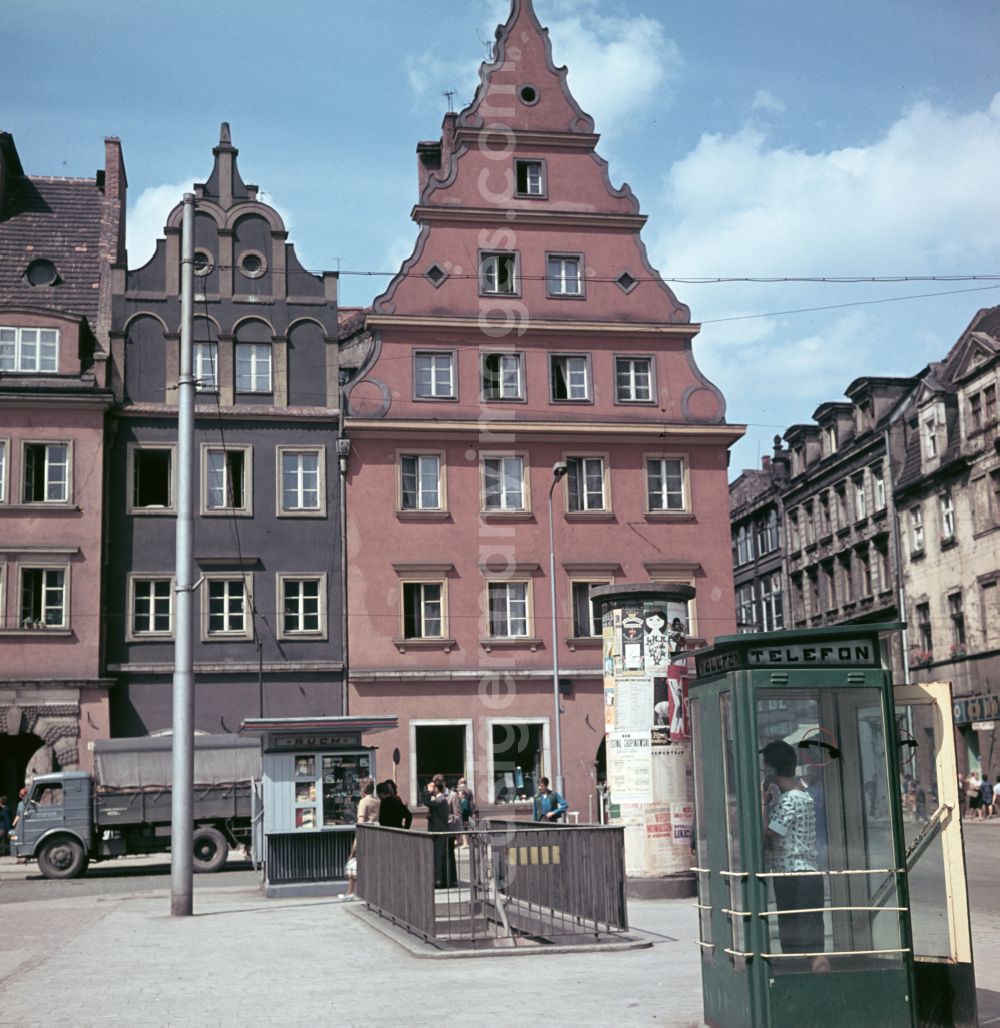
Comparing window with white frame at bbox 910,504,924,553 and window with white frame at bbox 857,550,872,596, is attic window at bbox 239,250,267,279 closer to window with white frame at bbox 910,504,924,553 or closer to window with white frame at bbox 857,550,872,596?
window with white frame at bbox 910,504,924,553

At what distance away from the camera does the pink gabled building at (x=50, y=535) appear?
127 feet

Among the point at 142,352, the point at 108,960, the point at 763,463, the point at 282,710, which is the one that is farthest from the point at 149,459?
the point at 763,463

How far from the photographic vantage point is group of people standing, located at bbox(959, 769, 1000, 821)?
49312 mm

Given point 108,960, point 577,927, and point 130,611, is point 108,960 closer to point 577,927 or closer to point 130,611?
point 577,927

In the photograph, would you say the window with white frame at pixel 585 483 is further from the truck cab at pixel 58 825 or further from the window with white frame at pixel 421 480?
the truck cab at pixel 58 825

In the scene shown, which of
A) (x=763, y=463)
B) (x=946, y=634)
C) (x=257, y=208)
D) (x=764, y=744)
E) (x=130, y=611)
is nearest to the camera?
(x=764, y=744)

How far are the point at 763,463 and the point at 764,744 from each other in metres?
72.6

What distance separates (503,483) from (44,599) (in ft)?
41.8

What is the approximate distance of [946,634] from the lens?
55.8 meters

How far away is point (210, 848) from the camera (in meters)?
32.6

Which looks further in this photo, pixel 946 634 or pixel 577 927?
pixel 946 634

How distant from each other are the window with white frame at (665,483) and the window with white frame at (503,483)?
369 cm

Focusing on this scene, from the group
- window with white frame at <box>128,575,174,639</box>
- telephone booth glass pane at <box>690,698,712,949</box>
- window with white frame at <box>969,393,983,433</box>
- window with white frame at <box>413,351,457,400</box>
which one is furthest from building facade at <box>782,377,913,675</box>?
telephone booth glass pane at <box>690,698,712,949</box>

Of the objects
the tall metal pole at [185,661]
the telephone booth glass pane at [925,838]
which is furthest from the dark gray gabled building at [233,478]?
the telephone booth glass pane at [925,838]
